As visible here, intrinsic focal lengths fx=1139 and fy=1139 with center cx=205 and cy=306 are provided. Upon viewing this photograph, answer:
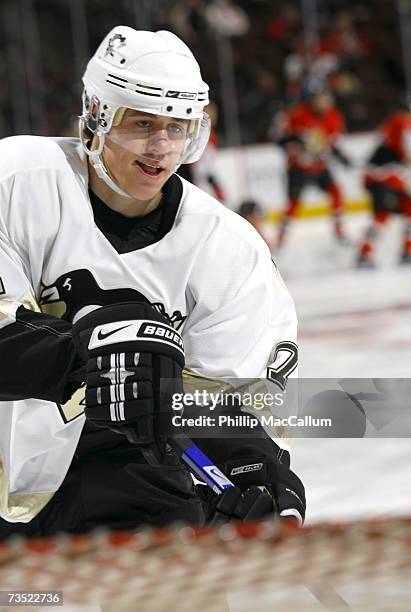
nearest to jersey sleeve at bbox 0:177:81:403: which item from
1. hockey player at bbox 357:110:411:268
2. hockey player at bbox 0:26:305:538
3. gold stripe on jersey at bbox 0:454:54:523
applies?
hockey player at bbox 0:26:305:538

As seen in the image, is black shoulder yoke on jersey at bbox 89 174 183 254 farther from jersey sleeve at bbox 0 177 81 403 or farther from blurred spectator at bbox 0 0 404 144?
blurred spectator at bbox 0 0 404 144

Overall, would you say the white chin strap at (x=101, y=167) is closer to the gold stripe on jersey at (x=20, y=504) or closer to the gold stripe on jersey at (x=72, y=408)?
the gold stripe on jersey at (x=72, y=408)

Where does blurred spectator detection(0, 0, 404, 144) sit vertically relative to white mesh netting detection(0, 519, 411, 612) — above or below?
below

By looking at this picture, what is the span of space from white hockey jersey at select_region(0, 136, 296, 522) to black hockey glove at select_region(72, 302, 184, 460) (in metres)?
0.21

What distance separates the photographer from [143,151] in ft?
4.87

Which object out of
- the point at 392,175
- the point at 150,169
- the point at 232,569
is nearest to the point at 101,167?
the point at 150,169

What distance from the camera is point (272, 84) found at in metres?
10.1

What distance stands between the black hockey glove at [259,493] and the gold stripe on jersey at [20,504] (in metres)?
0.24

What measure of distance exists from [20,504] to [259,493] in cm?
32

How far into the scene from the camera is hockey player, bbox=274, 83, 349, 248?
808cm

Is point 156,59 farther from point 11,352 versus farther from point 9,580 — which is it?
point 9,580

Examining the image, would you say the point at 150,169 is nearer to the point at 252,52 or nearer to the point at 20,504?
the point at 20,504

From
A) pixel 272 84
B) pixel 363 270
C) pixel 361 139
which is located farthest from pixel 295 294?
pixel 272 84

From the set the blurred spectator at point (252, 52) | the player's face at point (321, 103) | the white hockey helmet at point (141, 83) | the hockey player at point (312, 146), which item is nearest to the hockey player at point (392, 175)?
the hockey player at point (312, 146)
